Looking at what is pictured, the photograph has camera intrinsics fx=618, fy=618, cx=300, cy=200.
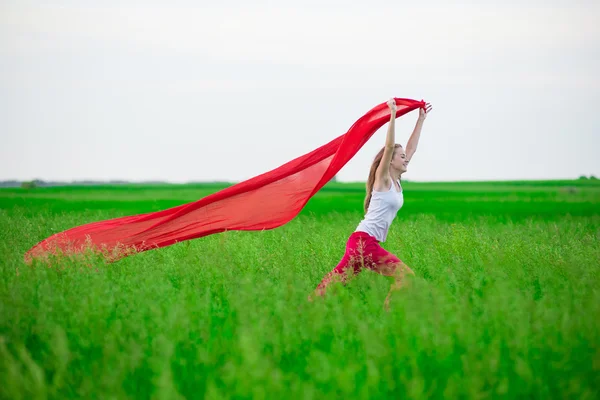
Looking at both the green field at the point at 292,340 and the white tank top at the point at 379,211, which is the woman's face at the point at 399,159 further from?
the green field at the point at 292,340

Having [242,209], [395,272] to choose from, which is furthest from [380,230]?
[242,209]

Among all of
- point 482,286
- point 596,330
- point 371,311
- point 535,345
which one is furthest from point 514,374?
point 482,286

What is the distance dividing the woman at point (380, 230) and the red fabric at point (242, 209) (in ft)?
3.79

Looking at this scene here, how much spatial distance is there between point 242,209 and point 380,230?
2347 millimetres

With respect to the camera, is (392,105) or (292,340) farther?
(392,105)

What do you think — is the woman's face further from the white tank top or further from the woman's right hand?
the woman's right hand

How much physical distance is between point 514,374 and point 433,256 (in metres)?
4.67

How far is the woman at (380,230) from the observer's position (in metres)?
6.08

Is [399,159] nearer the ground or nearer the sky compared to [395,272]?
nearer the sky

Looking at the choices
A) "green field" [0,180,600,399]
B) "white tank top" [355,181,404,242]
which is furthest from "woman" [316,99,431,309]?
"green field" [0,180,600,399]

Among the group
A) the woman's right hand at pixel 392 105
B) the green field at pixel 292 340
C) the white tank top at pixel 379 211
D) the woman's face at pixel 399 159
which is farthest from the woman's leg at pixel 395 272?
the woman's right hand at pixel 392 105

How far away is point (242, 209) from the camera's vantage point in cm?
801

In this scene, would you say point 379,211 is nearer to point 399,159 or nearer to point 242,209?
point 399,159

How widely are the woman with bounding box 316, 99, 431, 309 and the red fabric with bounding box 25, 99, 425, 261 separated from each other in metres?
1.16
